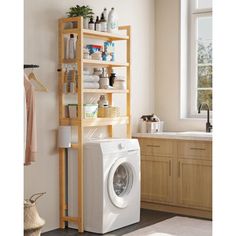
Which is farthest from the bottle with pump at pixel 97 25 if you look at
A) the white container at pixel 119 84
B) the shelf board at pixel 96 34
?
the white container at pixel 119 84

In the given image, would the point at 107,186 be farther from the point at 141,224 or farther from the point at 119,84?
the point at 119,84

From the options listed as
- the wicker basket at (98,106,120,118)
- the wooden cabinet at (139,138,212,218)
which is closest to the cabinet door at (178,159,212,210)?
the wooden cabinet at (139,138,212,218)

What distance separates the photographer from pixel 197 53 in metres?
5.80

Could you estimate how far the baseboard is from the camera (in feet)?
16.5

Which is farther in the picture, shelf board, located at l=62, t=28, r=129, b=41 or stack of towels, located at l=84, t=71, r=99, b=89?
stack of towels, located at l=84, t=71, r=99, b=89

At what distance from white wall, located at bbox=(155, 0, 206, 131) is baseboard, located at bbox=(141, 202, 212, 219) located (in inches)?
36.6

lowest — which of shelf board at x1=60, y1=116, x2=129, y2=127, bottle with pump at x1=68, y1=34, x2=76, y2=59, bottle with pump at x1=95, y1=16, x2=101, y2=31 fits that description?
shelf board at x1=60, y1=116, x2=129, y2=127

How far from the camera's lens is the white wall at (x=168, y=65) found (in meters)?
5.76

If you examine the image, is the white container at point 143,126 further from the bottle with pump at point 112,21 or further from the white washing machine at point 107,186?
the bottle with pump at point 112,21

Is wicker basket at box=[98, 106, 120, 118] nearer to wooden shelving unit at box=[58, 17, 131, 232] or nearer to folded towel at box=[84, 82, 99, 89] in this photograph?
wooden shelving unit at box=[58, 17, 131, 232]

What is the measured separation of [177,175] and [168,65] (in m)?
1.40

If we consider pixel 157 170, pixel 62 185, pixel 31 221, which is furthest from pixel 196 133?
pixel 31 221
